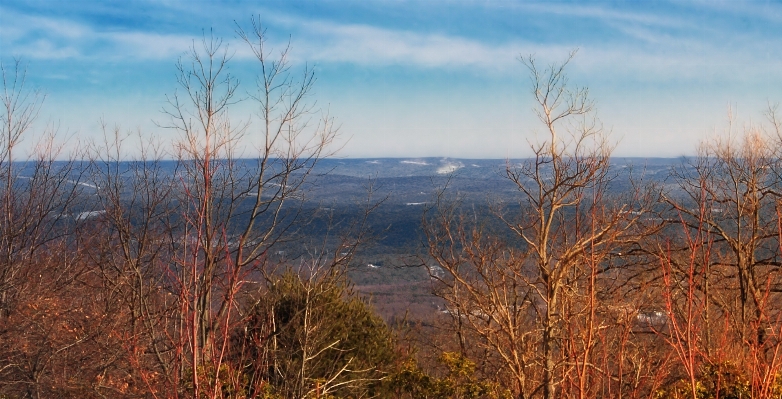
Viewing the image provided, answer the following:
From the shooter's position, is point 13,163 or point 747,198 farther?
point 747,198

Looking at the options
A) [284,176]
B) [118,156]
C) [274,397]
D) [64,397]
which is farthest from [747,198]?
[64,397]

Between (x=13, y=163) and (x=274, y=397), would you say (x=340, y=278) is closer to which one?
(x=274, y=397)

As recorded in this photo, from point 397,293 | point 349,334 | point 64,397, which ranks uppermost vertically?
point 349,334

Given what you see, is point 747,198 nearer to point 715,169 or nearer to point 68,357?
point 715,169

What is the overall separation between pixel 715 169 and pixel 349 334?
33.6 feet

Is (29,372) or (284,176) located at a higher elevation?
(284,176)

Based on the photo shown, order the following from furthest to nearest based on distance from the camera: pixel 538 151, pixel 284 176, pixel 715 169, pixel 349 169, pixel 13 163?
pixel 349 169, pixel 715 169, pixel 13 163, pixel 284 176, pixel 538 151

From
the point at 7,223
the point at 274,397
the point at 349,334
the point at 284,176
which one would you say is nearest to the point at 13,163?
the point at 7,223

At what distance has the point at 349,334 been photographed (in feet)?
31.2

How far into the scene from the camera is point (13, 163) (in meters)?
10.9

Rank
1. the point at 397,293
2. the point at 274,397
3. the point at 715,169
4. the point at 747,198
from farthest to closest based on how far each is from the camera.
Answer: the point at 397,293 < the point at 715,169 < the point at 747,198 < the point at 274,397

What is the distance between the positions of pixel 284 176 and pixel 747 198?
1014 cm

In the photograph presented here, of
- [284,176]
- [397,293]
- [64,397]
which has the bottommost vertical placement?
[397,293]

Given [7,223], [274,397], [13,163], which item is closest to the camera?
[274,397]
